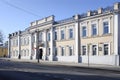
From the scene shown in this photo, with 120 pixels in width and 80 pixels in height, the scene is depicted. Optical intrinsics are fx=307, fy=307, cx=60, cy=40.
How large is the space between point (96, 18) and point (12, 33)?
48476 millimetres

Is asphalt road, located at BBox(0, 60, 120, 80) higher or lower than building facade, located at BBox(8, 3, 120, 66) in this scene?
lower

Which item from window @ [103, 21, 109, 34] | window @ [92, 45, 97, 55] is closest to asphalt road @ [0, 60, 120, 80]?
window @ [103, 21, 109, 34]

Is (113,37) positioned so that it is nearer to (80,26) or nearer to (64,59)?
(80,26)

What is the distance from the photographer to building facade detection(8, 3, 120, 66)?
4322 cm

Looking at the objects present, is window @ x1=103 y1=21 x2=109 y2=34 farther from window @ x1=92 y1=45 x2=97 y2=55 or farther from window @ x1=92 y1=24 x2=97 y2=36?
window @ x1=92 y1=45 x2=97 y2=55

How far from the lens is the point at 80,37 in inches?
2036

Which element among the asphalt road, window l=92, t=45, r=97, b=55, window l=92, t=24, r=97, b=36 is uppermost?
window l=92, t=24, r=97, b=36

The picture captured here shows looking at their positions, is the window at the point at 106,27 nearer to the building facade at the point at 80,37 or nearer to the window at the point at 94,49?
the building facade at the point at 80,37

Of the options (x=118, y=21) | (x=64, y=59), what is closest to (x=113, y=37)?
(x=118, y=21)

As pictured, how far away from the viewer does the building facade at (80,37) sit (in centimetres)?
4322

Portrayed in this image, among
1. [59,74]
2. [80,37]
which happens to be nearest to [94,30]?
[80,37]

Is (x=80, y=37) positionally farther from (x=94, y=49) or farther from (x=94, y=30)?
(x=94, y=49)

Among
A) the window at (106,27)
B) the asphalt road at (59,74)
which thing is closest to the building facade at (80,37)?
the window at (106,27)

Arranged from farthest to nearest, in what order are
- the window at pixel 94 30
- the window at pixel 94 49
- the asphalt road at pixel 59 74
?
the window at pixel 94 30 < the window at pixel 94 49 < the asphalt road at pixel 59 74
